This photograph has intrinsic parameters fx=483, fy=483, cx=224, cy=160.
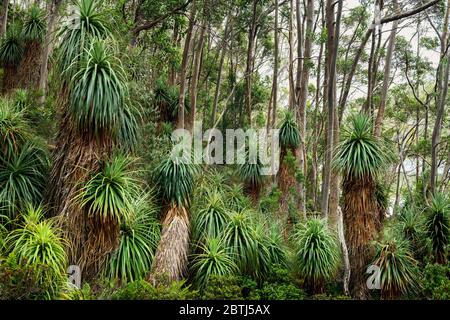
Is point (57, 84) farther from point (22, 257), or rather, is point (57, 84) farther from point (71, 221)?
point (22, 257)

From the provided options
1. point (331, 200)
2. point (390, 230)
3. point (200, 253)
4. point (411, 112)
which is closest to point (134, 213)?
point (200, 253)

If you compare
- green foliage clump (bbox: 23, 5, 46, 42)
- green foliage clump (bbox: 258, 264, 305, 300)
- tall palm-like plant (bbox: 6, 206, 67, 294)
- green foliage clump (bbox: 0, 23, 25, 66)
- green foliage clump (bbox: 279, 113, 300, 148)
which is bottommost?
green foliage clump (bbox: 258, 264, 305, 300)

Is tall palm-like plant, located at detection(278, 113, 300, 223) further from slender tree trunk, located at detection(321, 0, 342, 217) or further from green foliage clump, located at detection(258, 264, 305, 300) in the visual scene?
green foliage clump, located at detection(258, 264, 305, 300)

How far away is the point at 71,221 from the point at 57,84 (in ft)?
7.74

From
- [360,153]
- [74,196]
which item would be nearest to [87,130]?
[74,196]

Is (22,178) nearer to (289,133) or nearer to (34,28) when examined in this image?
(34,28)

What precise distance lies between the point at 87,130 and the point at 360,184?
493cm

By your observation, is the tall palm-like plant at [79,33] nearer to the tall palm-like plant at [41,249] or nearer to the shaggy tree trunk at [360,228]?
the tall palm-like plant at [41,249]

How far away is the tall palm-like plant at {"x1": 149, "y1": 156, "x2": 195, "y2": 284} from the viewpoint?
8.23 meters

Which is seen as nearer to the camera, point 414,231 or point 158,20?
point 414,231

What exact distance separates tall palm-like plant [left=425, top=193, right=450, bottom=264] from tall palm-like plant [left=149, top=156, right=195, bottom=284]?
463 centimetres

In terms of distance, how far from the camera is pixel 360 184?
891 cm

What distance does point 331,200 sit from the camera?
31.4 feet

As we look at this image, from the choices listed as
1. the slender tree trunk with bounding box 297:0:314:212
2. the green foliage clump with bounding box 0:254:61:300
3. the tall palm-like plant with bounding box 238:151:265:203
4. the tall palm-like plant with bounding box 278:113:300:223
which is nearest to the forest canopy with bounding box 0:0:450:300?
the green foliage clump with bounding box 0:254:61:300
